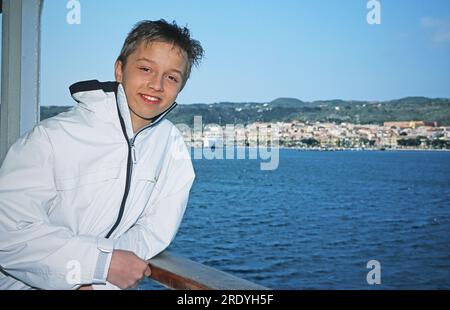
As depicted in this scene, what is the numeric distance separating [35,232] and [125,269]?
0.22 metres

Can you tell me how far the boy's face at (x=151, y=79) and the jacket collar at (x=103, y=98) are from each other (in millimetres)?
58

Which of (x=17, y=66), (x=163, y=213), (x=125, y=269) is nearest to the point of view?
(x=125, y=269)

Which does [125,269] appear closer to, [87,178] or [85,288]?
[85,288]

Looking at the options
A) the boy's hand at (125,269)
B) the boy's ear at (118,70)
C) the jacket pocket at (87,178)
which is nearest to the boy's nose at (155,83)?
the boy's ear at (118,70)

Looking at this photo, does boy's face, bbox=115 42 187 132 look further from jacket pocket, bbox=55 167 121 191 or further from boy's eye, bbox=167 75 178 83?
jacket pocket, bbox=55 167 121 191

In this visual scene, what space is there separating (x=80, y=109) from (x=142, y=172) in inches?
8.8

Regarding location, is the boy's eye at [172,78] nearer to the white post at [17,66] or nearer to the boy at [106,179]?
the boy at [106,179]

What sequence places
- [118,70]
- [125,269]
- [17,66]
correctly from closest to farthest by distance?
[125,269] → [118,70] → [17,66]

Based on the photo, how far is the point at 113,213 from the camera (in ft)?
3.53

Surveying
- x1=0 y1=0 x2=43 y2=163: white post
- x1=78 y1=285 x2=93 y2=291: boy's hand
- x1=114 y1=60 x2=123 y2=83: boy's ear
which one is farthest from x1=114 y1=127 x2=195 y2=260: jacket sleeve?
x1=0 y1=0 x2=43 y2=163: white post

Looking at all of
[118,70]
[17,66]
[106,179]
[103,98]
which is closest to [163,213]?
[106,179]

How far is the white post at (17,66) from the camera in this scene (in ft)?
5.92

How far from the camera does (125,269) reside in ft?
Result: 3.31
